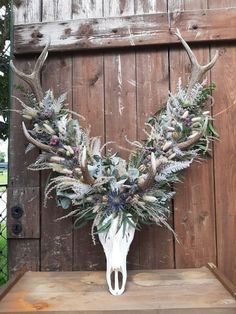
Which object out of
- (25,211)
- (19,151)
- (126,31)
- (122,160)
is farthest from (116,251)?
(126,31)

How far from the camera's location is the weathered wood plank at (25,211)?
153 centimetres

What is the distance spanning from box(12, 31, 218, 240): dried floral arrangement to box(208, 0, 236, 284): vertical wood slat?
6 cm

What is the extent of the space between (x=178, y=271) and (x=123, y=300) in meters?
0.35

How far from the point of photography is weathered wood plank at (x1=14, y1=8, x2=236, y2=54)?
1.53 m

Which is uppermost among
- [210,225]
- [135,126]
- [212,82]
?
[212,82]

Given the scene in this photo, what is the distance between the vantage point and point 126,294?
45.1 inches

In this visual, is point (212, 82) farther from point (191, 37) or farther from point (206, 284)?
point (206, 284)

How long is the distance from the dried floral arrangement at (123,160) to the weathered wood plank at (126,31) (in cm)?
12

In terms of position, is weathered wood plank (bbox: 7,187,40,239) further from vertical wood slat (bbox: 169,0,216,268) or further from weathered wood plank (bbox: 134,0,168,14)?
weathered wood plank (bbox: 134,0,168,14)

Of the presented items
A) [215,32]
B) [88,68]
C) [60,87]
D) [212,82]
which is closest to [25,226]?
[60,87]

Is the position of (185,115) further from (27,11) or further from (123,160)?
(27,11)

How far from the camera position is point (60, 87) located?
1.60 metres

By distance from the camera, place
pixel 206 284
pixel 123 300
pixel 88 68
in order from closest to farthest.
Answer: pixel 123 300
pixel 206 284
pixel 88 68

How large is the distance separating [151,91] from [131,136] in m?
0.20
